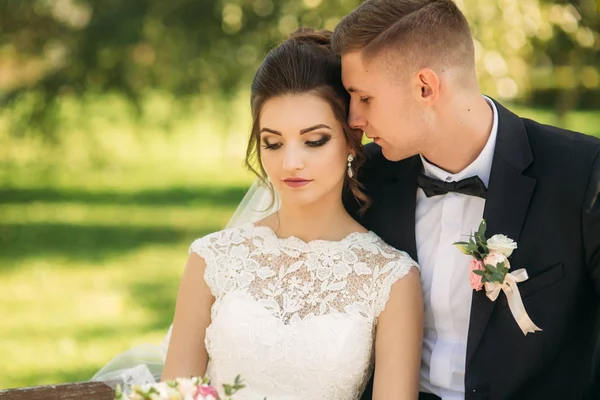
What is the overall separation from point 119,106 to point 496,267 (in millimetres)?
7748

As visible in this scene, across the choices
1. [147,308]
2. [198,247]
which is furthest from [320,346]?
[147,308]

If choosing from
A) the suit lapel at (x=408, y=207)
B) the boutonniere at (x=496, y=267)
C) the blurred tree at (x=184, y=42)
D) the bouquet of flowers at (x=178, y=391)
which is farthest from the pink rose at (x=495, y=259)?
the blurred tree at (x=184, y=42)

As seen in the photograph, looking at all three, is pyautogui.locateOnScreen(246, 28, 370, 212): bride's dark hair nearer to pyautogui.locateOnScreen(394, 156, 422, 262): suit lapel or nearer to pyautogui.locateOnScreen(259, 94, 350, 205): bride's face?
pyautogui.locateOnScreen(259, 94, 350, 205): bride's face

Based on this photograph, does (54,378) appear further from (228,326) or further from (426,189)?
(426,189)

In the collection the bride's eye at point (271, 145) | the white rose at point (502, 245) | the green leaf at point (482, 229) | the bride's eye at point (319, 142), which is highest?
the bride's eye at point (319, 142)

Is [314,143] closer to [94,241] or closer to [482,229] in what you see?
[482,229]

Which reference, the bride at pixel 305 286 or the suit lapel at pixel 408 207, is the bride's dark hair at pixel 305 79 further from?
the suit lapel at pixel 408 207

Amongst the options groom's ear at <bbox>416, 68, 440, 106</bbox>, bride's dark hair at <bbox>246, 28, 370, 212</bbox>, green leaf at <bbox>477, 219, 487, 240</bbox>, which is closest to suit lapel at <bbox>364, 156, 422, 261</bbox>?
bride's dark hair at <bbox>246, 28, 370, 212</bbox>

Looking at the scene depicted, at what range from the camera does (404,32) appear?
3.53m

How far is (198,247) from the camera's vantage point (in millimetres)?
3740

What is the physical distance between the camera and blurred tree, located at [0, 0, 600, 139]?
7.60 meters

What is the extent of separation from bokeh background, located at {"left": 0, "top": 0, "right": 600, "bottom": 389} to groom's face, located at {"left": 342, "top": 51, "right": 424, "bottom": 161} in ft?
11.7

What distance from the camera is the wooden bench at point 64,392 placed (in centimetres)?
363

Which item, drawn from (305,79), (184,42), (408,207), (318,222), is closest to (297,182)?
(318,222)
